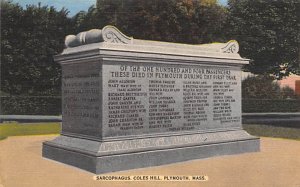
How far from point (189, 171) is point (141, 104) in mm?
2187

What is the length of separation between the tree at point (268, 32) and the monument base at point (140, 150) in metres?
17.9

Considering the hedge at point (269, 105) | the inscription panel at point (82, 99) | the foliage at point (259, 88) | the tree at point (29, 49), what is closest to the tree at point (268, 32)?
the foliage at point (259, 88)

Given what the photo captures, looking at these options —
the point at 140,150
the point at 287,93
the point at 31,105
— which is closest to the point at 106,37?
the point at 140,150

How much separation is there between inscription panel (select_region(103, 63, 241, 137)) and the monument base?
→ 312 millimetres

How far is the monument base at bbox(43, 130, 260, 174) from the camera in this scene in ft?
31.8

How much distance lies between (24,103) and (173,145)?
22.2m

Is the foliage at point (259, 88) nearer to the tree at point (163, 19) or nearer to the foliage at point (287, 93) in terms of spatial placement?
the foliage at point (287, 93)

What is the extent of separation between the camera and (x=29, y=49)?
2991cm

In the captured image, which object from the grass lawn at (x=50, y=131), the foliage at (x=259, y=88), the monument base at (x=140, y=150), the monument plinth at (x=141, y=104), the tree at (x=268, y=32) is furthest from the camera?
the foliage at (x=259, y=88)

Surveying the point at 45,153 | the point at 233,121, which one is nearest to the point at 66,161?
the point at 45,153

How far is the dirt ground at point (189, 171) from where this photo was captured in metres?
8.60

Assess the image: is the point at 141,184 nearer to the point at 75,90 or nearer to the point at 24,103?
the point at 75,90

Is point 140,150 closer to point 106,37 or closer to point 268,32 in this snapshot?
point 106,37

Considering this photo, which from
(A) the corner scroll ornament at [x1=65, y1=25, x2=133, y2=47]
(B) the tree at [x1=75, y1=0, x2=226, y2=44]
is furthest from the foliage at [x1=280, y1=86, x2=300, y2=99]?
(A) the corner scroll ornament at [x1=65, y1=25, x2=133, y2=47]
